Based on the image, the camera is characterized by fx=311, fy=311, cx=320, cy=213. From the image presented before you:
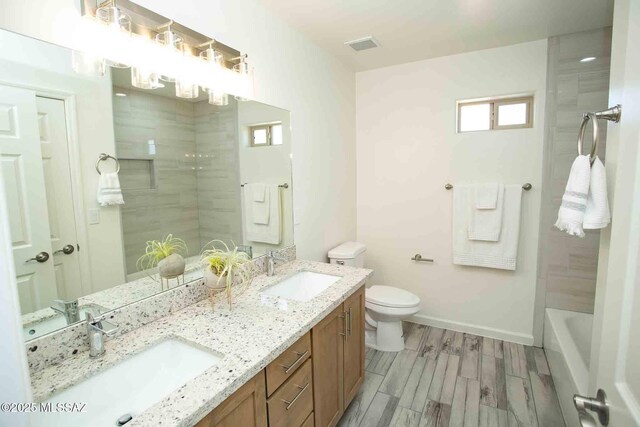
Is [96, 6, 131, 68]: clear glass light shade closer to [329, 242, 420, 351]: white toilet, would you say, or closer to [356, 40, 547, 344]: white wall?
[329, 242, 420, 351]: white toilet

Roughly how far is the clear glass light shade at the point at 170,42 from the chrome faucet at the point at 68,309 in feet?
3.37

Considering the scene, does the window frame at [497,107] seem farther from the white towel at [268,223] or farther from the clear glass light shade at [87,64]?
the clear glass light shade at [87,64]

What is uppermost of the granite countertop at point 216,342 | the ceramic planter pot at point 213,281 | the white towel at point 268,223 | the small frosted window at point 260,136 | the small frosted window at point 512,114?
the small frosted window at point 512,114

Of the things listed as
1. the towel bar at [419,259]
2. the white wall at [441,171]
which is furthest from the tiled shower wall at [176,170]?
the towel bar at [419,259]

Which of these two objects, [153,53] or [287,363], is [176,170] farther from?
[287,363]

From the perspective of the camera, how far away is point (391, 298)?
2621mm

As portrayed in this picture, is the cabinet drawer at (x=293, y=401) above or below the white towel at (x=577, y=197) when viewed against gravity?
below

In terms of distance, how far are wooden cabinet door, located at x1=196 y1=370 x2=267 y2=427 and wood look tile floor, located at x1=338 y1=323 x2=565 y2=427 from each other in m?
1.03

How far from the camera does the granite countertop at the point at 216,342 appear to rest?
87cm

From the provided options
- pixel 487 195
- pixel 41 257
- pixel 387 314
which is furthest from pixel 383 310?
pixel 41 257

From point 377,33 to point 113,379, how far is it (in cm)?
256

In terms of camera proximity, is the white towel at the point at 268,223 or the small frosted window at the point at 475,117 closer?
the white towel at the point at 268,223

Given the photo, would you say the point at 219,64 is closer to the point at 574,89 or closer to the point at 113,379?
the point at 113,379

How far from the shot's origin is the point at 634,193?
0.68m
